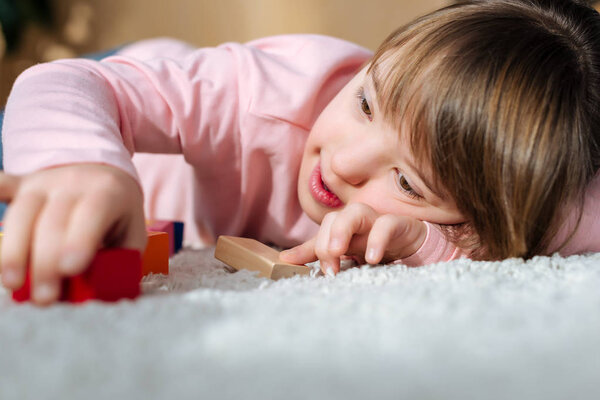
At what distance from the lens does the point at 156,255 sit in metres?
0.58

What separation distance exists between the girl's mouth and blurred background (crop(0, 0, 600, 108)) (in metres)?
0.92

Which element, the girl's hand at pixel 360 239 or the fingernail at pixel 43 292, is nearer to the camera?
the fingernail at pixel 43 292

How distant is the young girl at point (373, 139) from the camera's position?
426 mm

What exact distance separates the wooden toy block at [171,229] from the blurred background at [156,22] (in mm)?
945

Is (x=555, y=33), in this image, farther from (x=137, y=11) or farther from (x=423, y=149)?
(x=137, y=11)

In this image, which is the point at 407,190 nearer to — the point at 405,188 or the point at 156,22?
the point at 405,188

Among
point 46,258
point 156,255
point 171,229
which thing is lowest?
point 171,229

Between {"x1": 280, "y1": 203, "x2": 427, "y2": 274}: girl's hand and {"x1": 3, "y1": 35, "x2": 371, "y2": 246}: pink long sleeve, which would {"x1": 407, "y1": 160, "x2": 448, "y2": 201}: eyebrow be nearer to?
{"x1": 280, "y1": 203, "x2": 427, "y2": 274}: girl's hand

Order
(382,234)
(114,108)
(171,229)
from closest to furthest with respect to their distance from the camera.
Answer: (382,234) → (114,108) → (171,229)

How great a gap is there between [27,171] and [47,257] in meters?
0.13

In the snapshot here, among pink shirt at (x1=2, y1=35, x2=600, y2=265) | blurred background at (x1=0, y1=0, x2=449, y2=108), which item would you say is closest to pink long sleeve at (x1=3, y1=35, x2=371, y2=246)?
pink shirt at (x1=2, y1=35, x2=600, y2=265)

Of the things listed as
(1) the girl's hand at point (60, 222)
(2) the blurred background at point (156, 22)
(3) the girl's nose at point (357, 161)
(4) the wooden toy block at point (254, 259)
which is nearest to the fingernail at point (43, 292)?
(1) the girl's hand at point (60, 222)

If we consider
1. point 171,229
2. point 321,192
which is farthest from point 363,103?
point 171,229

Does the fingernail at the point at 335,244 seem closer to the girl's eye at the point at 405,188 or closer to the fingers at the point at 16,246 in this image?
the girl's eye at the point at 405,188
